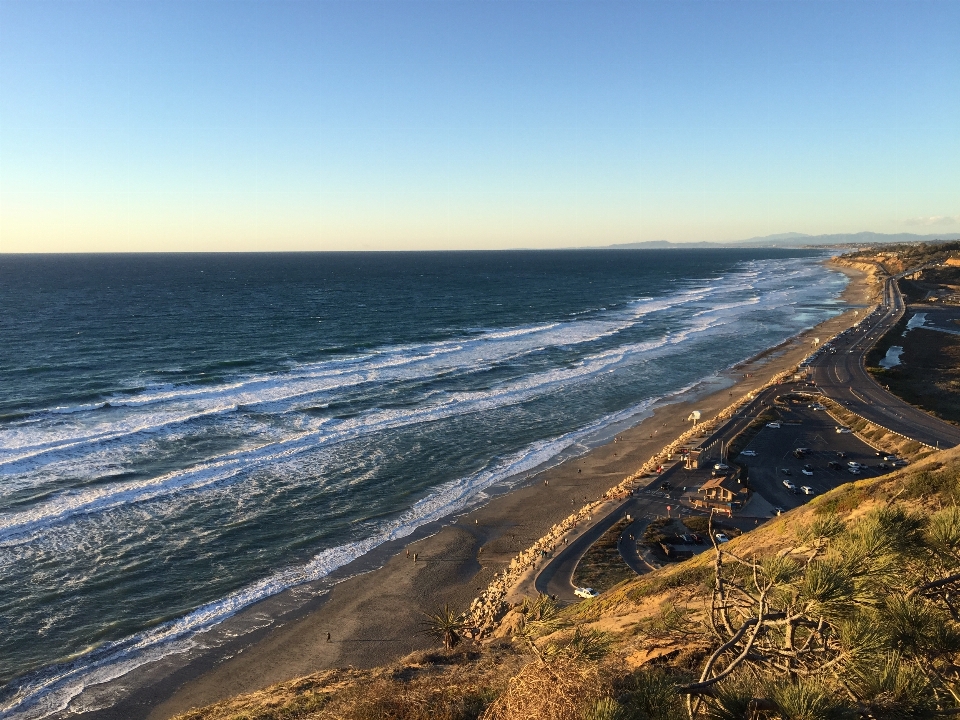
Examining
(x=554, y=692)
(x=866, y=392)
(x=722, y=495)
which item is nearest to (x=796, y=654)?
(x=554, y=692)

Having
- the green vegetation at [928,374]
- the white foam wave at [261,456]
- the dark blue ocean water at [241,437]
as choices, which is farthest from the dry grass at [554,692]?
the green vegetation at [928,374]

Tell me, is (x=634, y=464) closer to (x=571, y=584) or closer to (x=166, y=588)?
(x=571, y=584)

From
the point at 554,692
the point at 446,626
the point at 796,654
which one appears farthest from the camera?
the point at 446,626

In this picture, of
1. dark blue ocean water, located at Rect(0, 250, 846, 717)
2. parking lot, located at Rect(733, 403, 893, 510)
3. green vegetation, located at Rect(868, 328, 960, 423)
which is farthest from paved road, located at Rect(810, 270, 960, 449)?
dark blue ocean water, located at Rect(0, 250, 846, 717)

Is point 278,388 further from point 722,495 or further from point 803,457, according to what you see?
point 803,457

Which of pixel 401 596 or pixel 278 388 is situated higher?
pixel 278 388

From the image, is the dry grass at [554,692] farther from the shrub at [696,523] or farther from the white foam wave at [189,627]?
the shrub at [696,523]
